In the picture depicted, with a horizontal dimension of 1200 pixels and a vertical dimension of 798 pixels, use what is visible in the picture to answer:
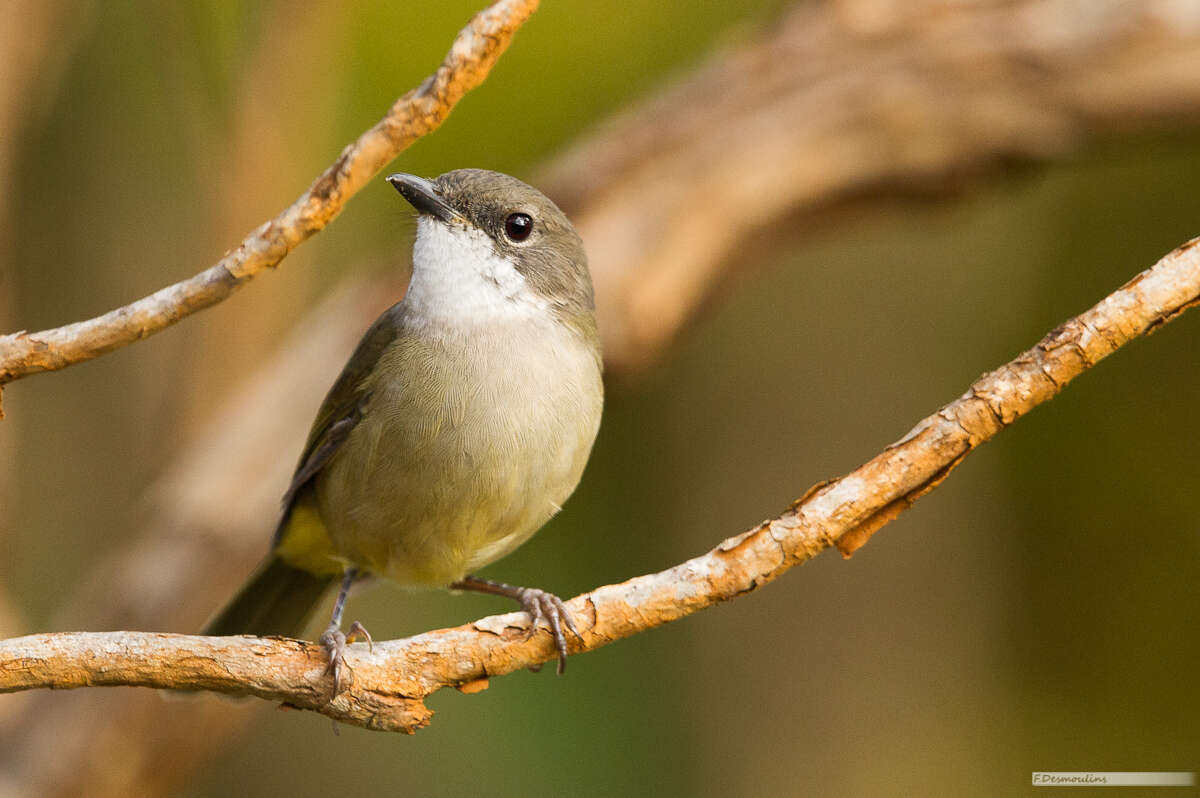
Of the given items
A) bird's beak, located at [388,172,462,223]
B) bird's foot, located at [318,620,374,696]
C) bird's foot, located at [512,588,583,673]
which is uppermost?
bird's beak, located at [388,172,462,223]

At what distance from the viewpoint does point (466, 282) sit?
11.5ft

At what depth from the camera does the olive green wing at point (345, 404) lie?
3.64m

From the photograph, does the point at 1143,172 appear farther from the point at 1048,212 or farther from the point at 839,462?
the point at 839,462

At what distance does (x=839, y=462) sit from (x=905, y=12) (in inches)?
96.2

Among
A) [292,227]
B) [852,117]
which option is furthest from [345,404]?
[852,117]

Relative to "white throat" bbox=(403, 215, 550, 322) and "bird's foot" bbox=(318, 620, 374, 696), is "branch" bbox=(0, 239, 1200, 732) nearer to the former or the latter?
"bird's foot" bbox=(318, 620, 374, 696)

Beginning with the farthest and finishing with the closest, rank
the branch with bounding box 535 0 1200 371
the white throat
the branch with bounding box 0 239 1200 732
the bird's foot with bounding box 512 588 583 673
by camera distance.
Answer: the branch with bounding box 535 0 1200 371, the white throat, the bird's foot with bounding box 512 588 583 673, the branch with bounding box 0 239 1200 732

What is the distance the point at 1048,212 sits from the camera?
6.40m

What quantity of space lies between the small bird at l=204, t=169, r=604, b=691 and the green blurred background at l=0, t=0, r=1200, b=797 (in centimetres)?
152

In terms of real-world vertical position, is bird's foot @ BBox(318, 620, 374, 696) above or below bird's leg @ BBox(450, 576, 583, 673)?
below

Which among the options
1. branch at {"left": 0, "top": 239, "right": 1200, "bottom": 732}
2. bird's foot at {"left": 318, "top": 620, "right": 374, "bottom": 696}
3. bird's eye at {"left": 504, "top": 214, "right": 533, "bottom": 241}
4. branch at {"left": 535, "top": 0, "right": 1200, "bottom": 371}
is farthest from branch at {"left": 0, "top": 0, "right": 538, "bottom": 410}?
branch at {"left": 535, "top": 0, "right": 1200, "bottom": 371}

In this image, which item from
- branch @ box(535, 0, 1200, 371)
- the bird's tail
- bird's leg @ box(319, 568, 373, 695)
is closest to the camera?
bird's leg @ box(319, 568, 373, 695)

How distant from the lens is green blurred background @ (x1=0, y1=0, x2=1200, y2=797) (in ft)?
18.4

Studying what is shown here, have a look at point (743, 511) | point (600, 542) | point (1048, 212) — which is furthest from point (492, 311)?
point (1048, 212)
